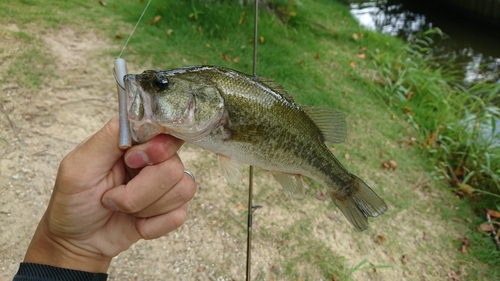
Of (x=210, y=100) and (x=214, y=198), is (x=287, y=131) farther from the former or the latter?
(x=214, y=198)

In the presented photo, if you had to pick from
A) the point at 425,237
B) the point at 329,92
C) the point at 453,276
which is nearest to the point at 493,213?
the point at 425,237

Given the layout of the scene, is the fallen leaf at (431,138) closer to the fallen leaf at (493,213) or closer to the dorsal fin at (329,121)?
the fallen leaf at (493,213)

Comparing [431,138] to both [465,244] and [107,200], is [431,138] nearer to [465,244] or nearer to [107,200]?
[465,244]

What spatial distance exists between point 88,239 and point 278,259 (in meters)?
2.02

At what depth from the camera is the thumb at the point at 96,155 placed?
1.62 m

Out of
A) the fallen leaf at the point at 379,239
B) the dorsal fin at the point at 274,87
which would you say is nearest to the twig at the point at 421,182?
the fallen leaf at the point at 379,239

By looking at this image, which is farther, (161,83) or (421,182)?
(421,182)

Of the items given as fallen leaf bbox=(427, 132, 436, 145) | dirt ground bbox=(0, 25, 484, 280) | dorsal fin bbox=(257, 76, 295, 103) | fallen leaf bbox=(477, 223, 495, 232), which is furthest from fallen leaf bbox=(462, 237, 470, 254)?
dorsal fin bbox=(257, 76, 295, 103)

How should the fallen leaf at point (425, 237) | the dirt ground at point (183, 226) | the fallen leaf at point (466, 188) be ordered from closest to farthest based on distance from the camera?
the dirt ground at point (183, 226), the fallen leaf at point (425, 237), the fallen leaf at point (466, 188)

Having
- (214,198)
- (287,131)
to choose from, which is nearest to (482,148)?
(214,198)

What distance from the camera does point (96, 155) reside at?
1664mm

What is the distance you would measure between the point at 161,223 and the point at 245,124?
694mm

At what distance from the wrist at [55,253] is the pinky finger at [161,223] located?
1.10ft

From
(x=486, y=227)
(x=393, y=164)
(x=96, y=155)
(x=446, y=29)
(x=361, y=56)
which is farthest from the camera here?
(x=446, y=29)
